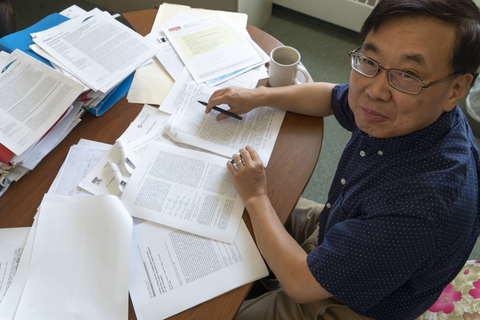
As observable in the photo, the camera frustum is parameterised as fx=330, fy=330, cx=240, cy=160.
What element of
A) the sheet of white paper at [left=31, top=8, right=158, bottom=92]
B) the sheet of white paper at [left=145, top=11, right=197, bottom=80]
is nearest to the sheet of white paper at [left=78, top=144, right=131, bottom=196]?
the sheet of white paper at [left=31, top=8, right=158, bottom=92]

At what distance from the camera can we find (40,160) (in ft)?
2.89

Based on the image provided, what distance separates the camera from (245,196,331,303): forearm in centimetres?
70

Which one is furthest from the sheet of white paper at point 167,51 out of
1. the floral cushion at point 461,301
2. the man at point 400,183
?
the floral cushion at point 461,301

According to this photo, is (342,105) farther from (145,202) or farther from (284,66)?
(145,202)

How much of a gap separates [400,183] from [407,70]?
0.22m

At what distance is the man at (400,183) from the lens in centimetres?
62

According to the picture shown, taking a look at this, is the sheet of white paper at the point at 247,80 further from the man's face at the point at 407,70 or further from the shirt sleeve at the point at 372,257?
the shirt sleeve at the point at 372,257

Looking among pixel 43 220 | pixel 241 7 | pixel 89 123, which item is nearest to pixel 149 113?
pixel 89 123

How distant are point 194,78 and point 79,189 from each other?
1.58 feet

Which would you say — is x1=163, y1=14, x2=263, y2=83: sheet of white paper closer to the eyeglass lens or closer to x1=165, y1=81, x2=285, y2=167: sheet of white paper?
x1=165, y1=81, x2=285, y2=167: sheet of white paper

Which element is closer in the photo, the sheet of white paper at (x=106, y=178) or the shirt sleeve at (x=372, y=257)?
the shirt sleeve at (x=372, y=257)

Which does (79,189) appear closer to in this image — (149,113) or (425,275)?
(149,113)

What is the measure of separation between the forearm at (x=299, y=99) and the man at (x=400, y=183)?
0.68ft

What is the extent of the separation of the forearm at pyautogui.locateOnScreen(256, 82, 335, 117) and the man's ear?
364 millimetres
